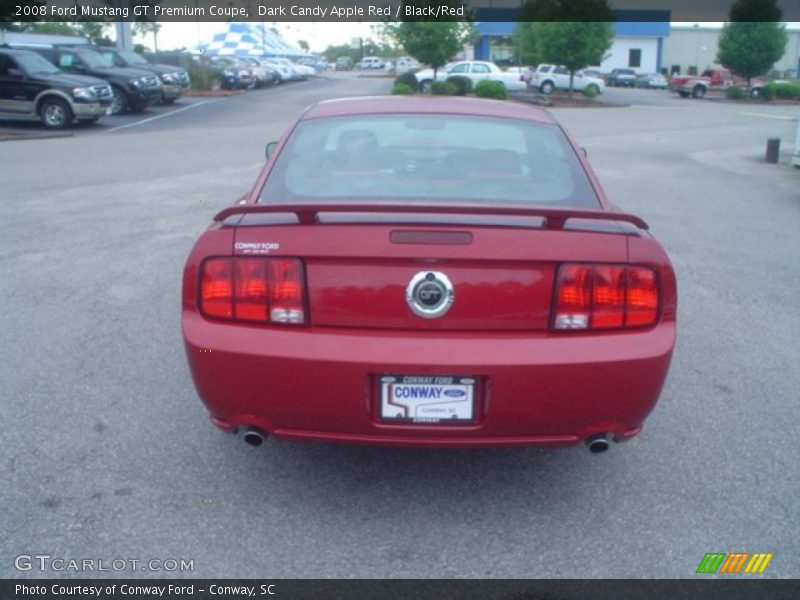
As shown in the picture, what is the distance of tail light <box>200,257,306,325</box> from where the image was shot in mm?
3301

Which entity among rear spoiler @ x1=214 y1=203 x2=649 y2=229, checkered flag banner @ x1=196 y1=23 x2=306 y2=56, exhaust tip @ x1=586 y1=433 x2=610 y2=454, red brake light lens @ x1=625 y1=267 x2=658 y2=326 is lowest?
exhaust tip @ x1=586 y1=433 x2=610 y2=454

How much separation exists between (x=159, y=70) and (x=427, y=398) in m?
29.0

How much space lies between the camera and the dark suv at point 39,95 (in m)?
20.8

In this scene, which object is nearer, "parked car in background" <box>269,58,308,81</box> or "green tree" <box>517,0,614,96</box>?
"green tree" <box>517,0,614,96</box>

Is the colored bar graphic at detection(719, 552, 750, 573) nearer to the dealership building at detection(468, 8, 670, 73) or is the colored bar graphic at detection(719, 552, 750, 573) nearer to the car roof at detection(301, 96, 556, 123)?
the car roof at detection(301, 96, 556, 123)

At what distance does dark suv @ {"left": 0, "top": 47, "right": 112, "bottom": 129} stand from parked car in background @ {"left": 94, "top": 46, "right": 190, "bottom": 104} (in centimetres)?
647

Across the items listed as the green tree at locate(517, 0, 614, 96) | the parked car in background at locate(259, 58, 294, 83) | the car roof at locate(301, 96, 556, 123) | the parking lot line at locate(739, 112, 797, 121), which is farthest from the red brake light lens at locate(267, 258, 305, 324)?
the parked car in background at locate(259, 58, 294, 83)

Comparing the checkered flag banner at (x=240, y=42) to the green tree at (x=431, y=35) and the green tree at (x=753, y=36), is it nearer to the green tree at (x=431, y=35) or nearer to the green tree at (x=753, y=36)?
the green tree at (x=431, y=35)

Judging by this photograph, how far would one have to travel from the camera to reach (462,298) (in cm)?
324

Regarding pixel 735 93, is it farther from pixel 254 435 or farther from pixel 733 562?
pixel 254 435

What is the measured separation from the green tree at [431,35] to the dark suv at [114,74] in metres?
14.8

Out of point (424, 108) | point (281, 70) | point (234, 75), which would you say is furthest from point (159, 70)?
point (424, 108)

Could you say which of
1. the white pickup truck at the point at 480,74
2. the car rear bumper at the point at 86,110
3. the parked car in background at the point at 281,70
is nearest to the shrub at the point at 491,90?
the white pickup truck at the point at 480,74
